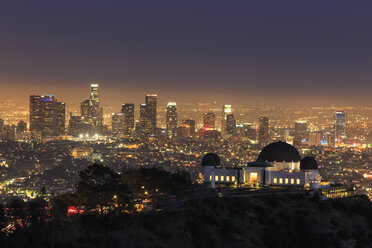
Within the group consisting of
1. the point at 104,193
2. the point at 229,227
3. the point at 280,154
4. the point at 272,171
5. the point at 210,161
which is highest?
the point at 280,154

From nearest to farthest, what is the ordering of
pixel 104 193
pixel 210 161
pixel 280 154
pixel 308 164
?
1. pixel 104 193
2. pixel 308 164
3. pixel 280 154
4. pixel 210 161

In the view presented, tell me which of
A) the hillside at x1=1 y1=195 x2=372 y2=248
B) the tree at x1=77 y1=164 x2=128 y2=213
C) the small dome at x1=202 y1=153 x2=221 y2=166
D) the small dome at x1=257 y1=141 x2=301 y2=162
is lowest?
the hillside at x1=1 y1=195 x2=372 y2=248

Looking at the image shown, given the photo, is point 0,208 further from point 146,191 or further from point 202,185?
point 202,185

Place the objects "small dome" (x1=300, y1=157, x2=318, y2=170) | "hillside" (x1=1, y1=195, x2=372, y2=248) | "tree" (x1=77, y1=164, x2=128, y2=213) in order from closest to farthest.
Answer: "hillside" (x1=1, y1=195, x2=372, y2=248)
"tree" (x1=77, y1=164, x2=128, y2=213)
"small dome" (x1=300, y1=157, x2=318, y2=170)

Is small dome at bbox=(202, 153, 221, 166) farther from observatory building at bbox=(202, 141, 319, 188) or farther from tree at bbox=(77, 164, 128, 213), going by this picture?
tree at bbox=(77, 164, 128, 213)

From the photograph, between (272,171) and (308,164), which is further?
(272,171)

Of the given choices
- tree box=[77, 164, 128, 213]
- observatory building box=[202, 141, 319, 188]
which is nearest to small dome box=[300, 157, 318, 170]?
observatory building box=[202, 141, 319, 188]

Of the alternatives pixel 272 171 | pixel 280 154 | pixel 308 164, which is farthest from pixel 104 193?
pixel 280 154

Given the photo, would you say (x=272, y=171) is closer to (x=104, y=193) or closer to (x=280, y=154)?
(x=280, y=154)

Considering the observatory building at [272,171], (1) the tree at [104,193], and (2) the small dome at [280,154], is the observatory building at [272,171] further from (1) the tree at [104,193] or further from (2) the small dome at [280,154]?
(1) the tree at [104,193]

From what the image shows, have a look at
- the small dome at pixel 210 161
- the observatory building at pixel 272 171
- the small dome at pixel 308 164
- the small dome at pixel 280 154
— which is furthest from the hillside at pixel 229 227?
the small dome at pixel 210 161

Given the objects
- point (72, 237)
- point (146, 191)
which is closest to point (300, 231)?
point (146, 191)
